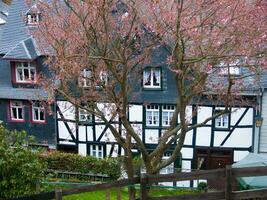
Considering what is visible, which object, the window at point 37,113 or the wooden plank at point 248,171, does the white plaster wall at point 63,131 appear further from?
the wooden plank at point 248,171

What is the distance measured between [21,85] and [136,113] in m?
6.06

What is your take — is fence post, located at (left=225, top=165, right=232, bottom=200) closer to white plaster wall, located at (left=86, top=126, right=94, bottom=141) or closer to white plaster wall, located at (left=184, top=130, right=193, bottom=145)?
white plaster wall, located at (left=184, top=130, right=193, bottom=145)

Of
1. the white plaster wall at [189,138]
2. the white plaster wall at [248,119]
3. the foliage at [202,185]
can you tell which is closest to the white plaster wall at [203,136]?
the white plaster wall at [189,138]

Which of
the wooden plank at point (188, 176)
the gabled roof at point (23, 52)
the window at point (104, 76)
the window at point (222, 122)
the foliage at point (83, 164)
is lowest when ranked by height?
the foliage at point (83, 164)

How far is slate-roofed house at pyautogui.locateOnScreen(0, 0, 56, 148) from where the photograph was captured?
2142 cm

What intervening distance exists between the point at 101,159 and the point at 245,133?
22.5ft

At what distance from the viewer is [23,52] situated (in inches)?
837

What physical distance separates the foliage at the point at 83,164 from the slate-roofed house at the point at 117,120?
94cm

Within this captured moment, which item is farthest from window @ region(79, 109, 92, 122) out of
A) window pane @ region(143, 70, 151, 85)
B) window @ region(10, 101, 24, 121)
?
window @ region(10, 101, 24, 121)

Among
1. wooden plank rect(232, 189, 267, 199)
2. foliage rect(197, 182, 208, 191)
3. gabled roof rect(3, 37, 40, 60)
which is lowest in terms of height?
foliage rect(197, 182, 208, 191)

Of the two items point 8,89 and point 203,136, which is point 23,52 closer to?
point 8,89

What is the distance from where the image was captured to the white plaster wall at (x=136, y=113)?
20.6m

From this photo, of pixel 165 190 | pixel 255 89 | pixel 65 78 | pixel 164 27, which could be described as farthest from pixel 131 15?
pixel 165 190

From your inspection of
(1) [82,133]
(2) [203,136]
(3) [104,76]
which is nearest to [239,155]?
(2) [203,136]
